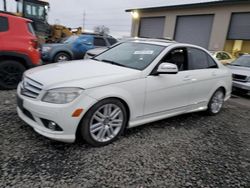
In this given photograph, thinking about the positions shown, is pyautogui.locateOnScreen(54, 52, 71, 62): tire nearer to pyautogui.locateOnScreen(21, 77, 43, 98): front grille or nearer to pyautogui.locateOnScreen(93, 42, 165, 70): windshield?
pyautogui.locateOnScreen(93, 42, 165, 70): windshield

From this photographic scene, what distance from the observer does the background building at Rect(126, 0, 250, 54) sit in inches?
661

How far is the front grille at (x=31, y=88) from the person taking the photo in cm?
297

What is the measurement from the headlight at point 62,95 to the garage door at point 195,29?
17746 mm

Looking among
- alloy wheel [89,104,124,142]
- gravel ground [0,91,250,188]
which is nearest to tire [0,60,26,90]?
gravel ground [0,91,250,188]

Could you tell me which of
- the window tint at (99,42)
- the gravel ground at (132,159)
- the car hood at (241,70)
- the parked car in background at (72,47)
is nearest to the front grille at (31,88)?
the gravel ground at (132,159)

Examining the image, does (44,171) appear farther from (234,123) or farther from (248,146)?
(234,123)

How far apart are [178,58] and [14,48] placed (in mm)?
3674

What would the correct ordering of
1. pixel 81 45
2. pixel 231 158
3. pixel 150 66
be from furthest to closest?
pixel 81 45
pixel 150 66
pixel 231 158

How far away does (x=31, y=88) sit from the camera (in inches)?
121

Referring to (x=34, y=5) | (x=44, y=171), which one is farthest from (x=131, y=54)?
(x=34, y=5)

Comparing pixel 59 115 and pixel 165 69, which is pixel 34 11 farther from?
pixel 59 115

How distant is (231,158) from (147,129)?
134 cm

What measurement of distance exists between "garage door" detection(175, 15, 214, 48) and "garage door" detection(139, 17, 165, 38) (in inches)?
76.5

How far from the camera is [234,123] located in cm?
482
